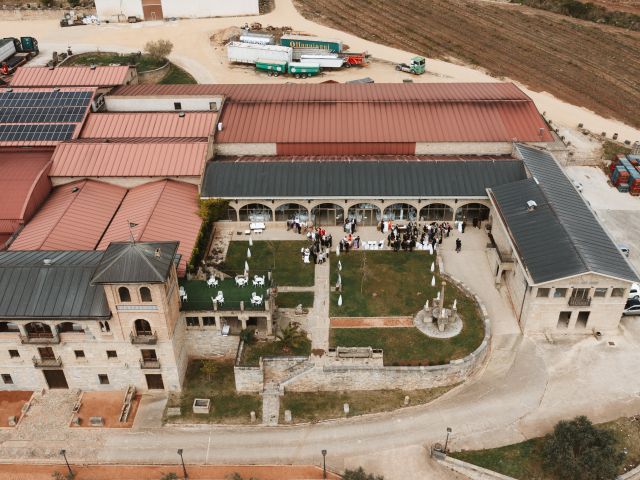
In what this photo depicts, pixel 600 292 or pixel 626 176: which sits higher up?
pixel 600 292

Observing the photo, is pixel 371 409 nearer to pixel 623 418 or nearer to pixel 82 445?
pixel 623 418

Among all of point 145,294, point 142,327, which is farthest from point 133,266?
point 142,327

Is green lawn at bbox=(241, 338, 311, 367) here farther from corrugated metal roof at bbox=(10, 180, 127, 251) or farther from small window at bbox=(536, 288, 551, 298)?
small window at bbox=(536, 288, 551, 298)

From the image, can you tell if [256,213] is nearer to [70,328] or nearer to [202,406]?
[202,406]

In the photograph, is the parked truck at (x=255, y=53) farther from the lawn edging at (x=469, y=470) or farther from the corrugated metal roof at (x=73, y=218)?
the lawn edging at (x=469, y=470)

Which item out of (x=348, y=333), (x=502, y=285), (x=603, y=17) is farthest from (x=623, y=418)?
(x=603, y=17)

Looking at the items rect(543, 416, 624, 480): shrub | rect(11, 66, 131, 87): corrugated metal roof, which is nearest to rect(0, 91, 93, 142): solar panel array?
rect(11, 66, 131, 87): corrugated metal roof

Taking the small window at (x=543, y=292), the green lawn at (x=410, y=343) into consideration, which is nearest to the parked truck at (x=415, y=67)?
the small window at (x=543, y=292)
